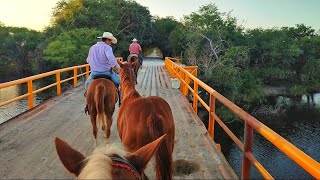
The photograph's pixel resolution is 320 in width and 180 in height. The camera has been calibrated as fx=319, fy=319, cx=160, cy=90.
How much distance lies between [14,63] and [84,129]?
52.2 m

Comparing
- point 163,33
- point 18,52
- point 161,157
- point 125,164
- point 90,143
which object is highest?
point 163,33

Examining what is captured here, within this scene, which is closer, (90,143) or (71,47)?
(90,143)

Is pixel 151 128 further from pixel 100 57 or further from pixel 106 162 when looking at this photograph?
pixel 100 57

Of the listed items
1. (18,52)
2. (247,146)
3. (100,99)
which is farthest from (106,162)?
(18,52)

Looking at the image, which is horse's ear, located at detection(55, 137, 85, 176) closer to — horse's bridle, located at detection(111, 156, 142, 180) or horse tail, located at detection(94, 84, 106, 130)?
horse's bridle, located at detection(111, 156, 142, 180)

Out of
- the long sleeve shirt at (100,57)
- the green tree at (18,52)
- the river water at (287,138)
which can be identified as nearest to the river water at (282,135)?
the river water at (287,138)

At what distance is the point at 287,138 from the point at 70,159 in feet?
92.0

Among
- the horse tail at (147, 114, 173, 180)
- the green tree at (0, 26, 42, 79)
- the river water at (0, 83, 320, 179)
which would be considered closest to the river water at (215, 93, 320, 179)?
the river water at (0, 83, 320, 179)

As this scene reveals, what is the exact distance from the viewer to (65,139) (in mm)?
6152

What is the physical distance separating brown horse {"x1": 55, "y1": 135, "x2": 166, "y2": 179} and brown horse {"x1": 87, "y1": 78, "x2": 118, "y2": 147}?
385 centimetres

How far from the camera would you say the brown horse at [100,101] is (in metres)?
5.56

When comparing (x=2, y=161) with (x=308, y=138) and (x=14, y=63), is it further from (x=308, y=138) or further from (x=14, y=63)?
(x=14, y=63)

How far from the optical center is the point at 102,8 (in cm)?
4306

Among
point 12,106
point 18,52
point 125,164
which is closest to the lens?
point 125,164
